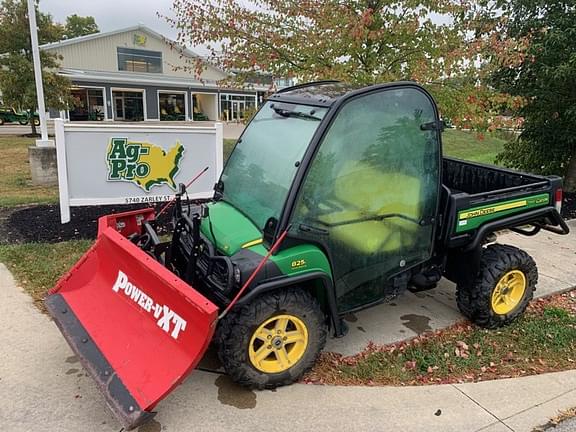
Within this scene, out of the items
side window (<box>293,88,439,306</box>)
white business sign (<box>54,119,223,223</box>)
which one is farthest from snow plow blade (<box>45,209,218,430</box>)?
white business sign (<box>54,119,223,223</box>)

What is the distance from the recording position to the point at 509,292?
4152 mm

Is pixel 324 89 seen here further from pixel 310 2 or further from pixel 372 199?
pixel 310 2

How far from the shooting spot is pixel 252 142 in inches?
143

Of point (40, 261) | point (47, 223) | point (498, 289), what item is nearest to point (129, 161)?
point (47, 223)

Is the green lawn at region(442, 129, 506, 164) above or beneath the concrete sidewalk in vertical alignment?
above

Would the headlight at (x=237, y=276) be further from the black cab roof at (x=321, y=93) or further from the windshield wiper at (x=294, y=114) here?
the black cab roof at (x=321, y=93)

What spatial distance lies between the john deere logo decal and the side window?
4.36 metres

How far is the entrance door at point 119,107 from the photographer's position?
128 feet

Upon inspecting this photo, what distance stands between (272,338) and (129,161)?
14.9 ft

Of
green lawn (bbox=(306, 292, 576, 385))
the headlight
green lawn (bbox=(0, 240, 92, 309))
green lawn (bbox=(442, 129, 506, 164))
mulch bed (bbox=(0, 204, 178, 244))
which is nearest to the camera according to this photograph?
the headlight

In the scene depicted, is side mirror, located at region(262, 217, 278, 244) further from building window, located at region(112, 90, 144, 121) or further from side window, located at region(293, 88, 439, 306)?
building window, located at region(112, 90, 144, 121)

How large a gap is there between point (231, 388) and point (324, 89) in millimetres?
2205

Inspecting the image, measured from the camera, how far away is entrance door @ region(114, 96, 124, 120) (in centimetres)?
3894

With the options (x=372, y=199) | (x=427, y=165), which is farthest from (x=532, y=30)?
(x=372, y=199)
